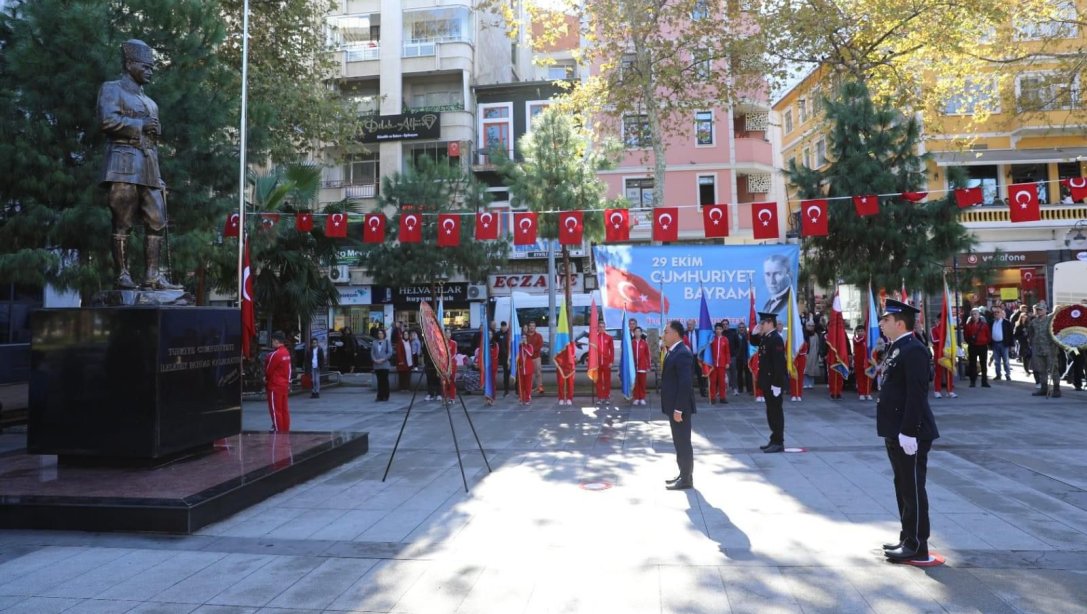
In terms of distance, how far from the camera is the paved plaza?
4453 millimetres

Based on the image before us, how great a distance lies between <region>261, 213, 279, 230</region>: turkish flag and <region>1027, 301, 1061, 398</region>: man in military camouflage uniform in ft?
55.9

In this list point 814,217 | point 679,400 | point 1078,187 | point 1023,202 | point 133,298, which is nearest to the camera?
point 679,400

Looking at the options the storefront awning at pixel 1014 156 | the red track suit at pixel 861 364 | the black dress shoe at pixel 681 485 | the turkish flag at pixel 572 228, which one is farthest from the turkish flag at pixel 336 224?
the storefront awning at pixel 1014 156

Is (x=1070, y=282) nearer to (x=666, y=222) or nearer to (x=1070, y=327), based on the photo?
(x=1070, y=327)

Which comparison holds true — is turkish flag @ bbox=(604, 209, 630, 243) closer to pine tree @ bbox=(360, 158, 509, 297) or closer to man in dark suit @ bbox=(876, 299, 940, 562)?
pine tree @ bbox=(360, 158, 509, 297)

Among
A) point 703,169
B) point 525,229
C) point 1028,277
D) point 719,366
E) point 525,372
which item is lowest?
point 525,372

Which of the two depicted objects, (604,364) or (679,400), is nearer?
(679,400)

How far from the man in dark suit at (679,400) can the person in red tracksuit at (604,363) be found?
7.43 meters

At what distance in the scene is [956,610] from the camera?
163 inches

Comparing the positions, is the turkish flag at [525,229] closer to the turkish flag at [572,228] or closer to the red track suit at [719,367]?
the turkish flag at [572,228]

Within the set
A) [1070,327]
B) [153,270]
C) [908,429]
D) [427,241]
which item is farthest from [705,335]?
[427,241]

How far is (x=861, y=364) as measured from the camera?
15867mm

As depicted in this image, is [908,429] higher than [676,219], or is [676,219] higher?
[676,219]

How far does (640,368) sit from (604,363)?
0.83m
